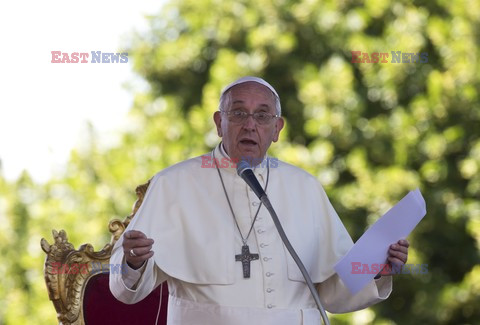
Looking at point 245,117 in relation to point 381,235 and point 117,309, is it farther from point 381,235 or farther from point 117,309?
point 117,309

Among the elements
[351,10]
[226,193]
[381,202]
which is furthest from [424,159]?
[226,193]

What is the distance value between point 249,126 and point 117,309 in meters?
1.12

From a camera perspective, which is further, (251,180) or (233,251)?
(233,251)

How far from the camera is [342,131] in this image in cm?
984

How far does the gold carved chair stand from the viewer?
176 inches

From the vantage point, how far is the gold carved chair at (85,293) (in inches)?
176

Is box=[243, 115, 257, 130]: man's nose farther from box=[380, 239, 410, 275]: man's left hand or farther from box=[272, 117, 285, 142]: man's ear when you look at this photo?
box=[380, 239, 410, 275]: man's left hand

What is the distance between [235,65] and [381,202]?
1950 millimetres

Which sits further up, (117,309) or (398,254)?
(398,254)

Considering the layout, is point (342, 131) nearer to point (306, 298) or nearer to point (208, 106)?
point (208, 106)
